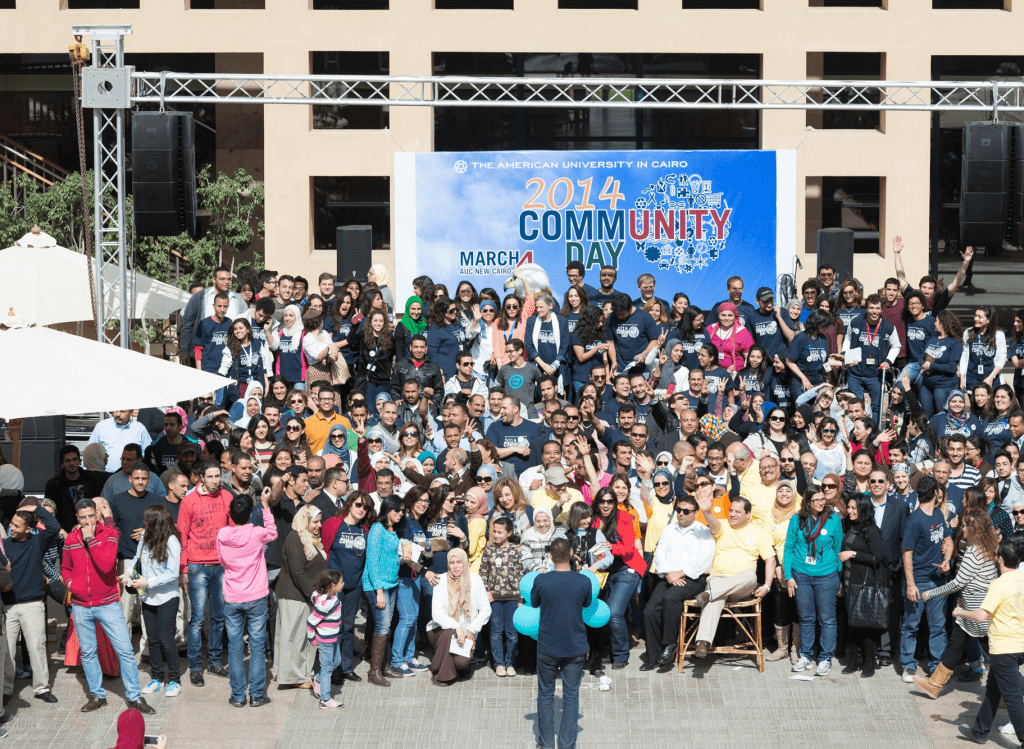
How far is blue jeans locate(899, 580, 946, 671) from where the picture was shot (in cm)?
1044

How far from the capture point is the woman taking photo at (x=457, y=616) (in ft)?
33.7

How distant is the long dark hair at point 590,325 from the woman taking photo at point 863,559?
4.60 metres

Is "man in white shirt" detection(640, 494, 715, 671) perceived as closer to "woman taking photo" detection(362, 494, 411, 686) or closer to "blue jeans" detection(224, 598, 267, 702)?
"woman taking photo" detection(362, 494, 411, 686)

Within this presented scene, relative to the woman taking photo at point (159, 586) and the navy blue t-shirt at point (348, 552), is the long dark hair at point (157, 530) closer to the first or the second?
the woman taking photo at point (159, 586)

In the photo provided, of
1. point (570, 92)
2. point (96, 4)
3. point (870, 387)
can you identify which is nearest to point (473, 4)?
point (570, 92)

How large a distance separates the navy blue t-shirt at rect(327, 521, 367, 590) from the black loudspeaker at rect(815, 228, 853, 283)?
10109 millimetres

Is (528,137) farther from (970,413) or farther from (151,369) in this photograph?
(151,369)

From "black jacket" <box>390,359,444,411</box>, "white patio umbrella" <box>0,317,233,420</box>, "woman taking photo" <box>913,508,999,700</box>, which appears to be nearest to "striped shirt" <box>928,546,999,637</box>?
"woman taking photo" <box>913,508,999,700</box>

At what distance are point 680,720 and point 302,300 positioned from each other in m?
7.56

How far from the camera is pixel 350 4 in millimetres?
22906

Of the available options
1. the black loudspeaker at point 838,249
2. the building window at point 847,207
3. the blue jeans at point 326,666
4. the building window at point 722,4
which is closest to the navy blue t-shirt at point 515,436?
the blue jeans at point 326,666

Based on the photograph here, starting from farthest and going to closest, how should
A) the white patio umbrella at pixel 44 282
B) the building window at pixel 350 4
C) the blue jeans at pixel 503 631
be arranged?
the building window at pixel 350 4, the white patio umbrella at pixel 44 282, the blue jeans at pixel 503 631

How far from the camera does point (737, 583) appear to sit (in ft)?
34.3

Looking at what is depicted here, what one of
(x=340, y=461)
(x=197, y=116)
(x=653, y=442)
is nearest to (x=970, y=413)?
(x=653, y=442)
